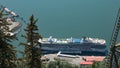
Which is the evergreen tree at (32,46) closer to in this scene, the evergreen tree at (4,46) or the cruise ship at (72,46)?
the evergreen tree at (4,46)

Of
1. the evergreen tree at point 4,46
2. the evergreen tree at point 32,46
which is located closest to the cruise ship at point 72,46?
the evergreen tree at point 32,46

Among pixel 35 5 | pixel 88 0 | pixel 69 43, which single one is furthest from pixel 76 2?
pixel 69 43

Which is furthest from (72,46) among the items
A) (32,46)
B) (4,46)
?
(4,46)

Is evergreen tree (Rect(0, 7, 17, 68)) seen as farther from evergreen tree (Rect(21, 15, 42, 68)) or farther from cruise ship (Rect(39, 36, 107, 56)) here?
cruise ship (Rect(39, 36, 107, 56))

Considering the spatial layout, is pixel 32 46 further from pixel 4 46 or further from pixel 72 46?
pixel 72 46

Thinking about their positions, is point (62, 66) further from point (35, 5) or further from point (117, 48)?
point (35, 5)
